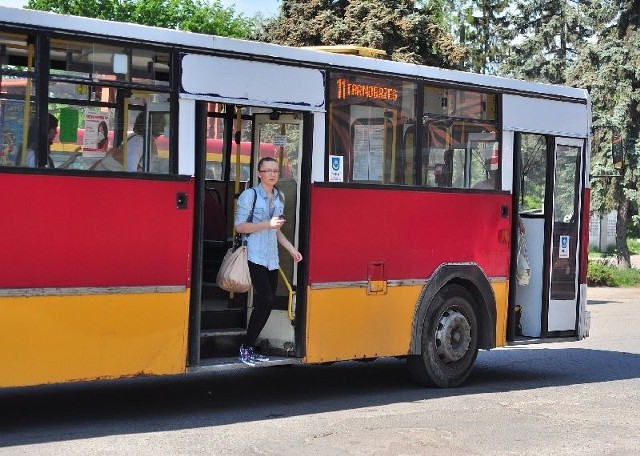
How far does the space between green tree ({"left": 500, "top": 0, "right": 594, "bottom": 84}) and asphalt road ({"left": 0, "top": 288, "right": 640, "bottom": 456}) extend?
106 feet

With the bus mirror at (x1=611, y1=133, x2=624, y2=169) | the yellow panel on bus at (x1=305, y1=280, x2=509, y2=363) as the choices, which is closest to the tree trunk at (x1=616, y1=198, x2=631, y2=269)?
the bus mirror at (x1=611, y1=133, x2=624, y2=169)

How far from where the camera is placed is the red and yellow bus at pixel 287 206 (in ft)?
28.0

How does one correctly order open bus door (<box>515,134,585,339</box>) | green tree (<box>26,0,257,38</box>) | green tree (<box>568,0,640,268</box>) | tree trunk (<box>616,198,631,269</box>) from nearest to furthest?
1. open bus door (<box>515,134,585,339</box>)
2. green tree (<box>568,0,640,268</box>)
3. tree trunk (<box>616,198,631,269</box>)
4. green tree (<box>26,0,257,38</box>)

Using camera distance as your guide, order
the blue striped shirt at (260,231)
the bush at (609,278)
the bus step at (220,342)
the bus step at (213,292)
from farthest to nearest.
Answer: the bush at (609,278) < the bus step at (213,292) < the blue striped shirt at (260,231) < the bus step at (220,342)

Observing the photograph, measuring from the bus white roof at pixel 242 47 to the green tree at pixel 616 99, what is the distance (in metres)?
23.7

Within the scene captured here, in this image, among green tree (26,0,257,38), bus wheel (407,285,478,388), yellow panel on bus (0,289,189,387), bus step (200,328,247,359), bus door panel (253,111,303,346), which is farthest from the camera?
green tree (26,0,257,38)

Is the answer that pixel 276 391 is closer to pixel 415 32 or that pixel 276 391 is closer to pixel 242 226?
pixel 242 226

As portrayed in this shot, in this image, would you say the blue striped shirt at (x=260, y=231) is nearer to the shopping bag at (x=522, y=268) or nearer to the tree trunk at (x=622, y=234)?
the shopping bag at (x=522, y=268)

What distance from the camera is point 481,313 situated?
12305 millimetres

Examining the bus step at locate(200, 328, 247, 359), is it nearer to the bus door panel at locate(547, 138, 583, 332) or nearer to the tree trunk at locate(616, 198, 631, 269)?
the bus door panel at locate(547, 138, 583, 332)

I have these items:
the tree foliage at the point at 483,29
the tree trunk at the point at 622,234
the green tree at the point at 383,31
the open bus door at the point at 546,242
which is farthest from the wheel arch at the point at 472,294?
the tree foliage at the point at 483,29

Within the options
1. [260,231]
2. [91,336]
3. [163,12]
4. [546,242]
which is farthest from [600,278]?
[163,12]

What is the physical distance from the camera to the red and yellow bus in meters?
8.54

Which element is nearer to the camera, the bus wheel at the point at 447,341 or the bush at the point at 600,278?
the bus wheel at the point at 447,341
